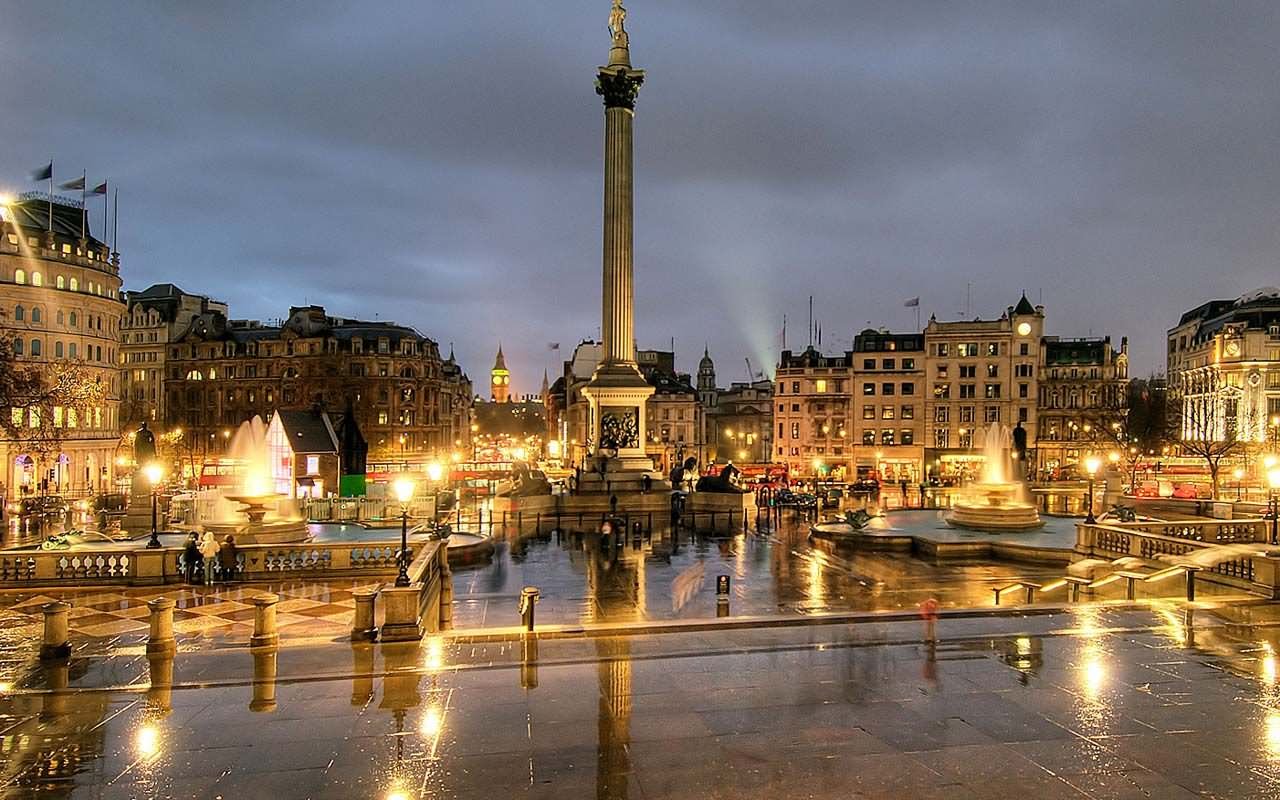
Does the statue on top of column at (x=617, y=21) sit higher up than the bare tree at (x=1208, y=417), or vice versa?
the statue on top of column at (x=617, y=21)

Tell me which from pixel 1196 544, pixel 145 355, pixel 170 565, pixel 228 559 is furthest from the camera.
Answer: pixel 145 355

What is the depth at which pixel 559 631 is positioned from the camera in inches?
610

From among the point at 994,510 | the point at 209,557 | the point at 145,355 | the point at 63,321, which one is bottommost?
the point at 994,510

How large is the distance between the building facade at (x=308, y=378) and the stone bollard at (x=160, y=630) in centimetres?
7619

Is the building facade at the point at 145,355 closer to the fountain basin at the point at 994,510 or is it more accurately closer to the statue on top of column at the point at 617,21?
the statue on top of column at the point at 617,21

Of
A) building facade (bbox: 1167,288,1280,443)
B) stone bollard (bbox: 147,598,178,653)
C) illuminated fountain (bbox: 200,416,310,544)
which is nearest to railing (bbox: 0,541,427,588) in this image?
illuminated fountain (bbox: 200,416,310,544)

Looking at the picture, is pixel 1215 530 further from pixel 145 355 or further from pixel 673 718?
pixel 145 355

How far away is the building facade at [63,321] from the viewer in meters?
62.1

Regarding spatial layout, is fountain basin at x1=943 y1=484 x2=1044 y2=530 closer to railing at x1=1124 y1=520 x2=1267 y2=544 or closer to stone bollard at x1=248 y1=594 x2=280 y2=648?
railing at x1=1124 y1=520 x2=1267 y2=544

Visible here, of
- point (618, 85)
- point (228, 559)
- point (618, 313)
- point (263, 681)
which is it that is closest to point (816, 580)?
point (263, 681)

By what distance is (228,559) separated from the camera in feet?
73.9

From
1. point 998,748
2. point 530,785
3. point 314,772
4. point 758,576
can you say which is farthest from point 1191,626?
point 314,772

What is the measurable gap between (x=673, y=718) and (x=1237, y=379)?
3823 inches

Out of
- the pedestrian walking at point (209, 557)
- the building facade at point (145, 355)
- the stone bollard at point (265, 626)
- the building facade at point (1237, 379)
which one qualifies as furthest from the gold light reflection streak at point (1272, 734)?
the building facade at point (145, 355)
